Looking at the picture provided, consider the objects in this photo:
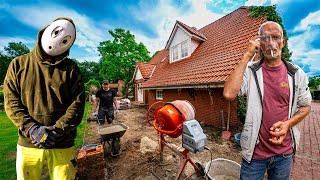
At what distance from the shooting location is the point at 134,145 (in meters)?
6.70

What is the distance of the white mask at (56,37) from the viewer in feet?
6.42

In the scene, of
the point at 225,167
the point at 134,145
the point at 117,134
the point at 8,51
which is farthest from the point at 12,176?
the point at 8,51

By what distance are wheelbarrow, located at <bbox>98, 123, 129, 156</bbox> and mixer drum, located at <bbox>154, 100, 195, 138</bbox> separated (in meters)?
1.96

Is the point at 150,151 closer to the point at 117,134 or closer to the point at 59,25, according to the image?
the point at 117,134

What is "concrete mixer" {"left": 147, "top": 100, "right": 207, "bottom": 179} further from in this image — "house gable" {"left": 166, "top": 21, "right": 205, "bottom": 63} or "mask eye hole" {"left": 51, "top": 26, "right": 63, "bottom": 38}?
"house gable" {"left": 166, "top": 21, "right": 205, "bottom": 63}

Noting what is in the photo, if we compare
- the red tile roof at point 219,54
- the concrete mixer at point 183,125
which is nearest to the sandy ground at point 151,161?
the concrete mixer at point 183,125

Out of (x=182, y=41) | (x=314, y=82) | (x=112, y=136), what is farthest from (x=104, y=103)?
(x=314, y=82)

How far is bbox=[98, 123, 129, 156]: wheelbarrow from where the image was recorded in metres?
5.10

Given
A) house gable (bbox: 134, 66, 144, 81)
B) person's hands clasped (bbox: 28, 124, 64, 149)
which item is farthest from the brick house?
house gable (bbox: 134, 66, 144, 81)

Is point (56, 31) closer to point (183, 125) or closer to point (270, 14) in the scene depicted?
point (183, 125)

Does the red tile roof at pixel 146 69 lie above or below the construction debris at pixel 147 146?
above

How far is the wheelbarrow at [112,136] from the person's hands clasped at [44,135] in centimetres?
316

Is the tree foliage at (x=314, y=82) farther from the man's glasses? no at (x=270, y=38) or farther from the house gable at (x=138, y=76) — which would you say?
the man's glasses? no at (x=270, y=38)

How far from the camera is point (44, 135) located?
1.83 m
